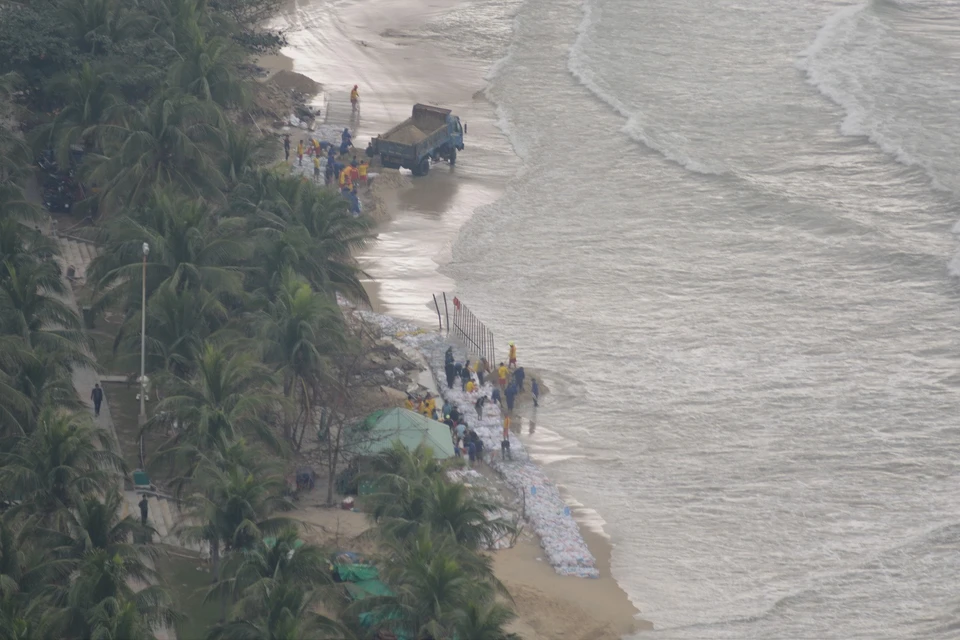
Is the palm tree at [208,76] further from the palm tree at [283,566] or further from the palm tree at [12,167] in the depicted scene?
the palm tree at [283,566]

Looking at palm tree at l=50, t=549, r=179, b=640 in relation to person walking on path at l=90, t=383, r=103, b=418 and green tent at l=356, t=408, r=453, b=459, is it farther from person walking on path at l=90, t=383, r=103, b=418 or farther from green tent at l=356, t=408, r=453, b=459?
green tent at l=356, t=408, r=453, b=459

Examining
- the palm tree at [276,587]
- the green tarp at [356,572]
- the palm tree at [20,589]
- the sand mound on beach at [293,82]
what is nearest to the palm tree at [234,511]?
the palm tree at [276,587]

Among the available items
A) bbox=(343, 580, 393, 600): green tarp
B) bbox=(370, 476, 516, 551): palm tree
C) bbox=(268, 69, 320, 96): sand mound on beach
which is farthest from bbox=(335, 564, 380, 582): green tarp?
bbox=(268, 69, 320, 96): sand mound on beach

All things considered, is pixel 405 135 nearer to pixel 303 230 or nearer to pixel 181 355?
pixel 303 230

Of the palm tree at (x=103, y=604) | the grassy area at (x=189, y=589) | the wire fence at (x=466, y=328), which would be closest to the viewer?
the palm tree at (x=103, y=604)

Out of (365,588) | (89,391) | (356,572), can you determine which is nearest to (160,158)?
(89,391)

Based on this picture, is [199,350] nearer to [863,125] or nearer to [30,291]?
[30,291]
